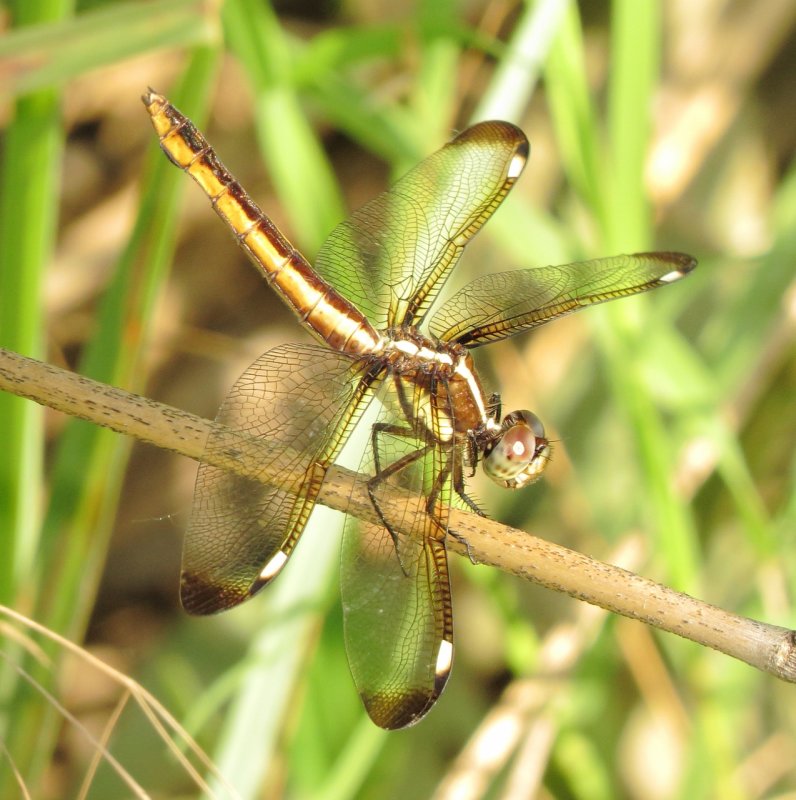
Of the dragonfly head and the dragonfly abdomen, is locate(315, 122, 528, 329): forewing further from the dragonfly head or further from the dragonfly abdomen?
→ the dragonfly head

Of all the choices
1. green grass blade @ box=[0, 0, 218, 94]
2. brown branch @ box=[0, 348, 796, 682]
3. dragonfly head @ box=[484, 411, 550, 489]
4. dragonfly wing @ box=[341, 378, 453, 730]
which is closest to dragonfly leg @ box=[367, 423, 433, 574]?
dragonfly wing @ box=[341, 378, 453, 730]

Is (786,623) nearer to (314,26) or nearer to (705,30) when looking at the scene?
(705,30)

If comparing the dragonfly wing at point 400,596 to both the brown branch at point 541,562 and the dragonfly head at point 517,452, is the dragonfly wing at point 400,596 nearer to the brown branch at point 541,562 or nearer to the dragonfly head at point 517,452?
the dragonfly head at point 517,452

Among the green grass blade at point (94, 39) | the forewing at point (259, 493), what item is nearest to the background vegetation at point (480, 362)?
the green grass blade at point (94, 39)

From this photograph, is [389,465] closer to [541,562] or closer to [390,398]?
[390,398]

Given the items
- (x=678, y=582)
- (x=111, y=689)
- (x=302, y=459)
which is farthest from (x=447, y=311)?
(x=111, y=689)

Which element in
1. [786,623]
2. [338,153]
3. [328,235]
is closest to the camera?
[786,623]

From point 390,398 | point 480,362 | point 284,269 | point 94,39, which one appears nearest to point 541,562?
point 390,398

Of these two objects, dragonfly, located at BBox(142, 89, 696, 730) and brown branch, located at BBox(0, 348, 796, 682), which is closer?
brown branch, located at BBox(0, 348, 796, 682)
